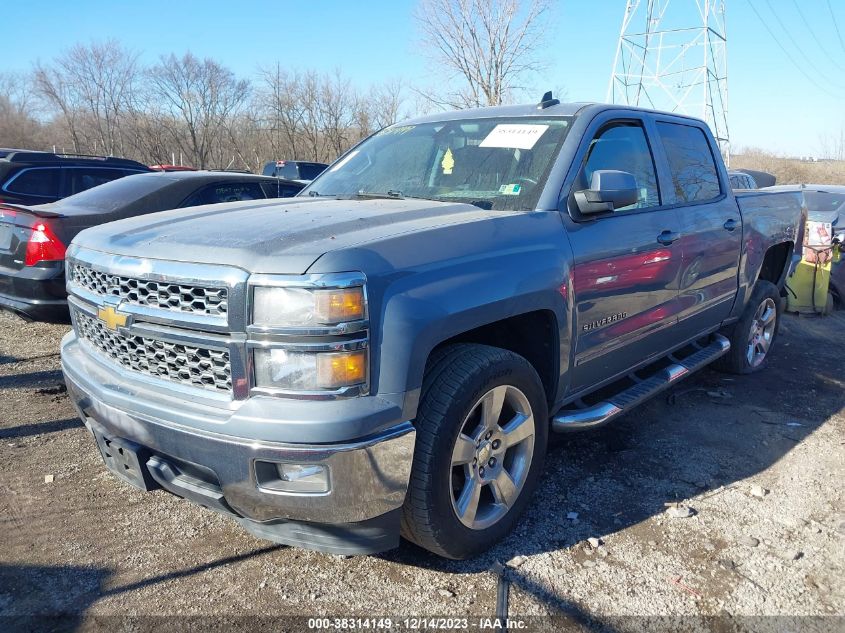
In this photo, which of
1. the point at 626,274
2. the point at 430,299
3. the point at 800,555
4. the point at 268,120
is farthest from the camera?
the point at 268,120

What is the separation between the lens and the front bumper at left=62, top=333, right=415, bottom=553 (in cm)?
213

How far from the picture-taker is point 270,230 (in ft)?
8.04

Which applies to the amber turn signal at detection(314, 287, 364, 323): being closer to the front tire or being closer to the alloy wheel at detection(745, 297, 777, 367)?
the front tire

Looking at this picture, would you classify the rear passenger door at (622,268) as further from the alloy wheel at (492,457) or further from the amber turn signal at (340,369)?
the amber turn signal at (340,369)

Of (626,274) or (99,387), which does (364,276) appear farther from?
(626,274)

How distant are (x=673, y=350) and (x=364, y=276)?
2.82 metres

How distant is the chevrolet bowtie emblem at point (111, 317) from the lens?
8.05 ft

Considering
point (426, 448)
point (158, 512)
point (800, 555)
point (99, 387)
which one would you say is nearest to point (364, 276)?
point (426, 448)

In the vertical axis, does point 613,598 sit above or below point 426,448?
below

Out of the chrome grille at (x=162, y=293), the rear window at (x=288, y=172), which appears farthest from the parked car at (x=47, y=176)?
the chrome grille at (x=162, y=293)

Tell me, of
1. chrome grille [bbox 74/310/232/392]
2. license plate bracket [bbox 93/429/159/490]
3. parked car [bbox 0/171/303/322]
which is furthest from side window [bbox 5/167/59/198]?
license plate bracket [bbox 93/429/159/490]

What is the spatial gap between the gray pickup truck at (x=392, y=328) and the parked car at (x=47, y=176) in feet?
18.0

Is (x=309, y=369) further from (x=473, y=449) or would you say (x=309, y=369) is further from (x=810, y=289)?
(x=810, y=289)

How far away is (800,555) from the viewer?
2904 mm
